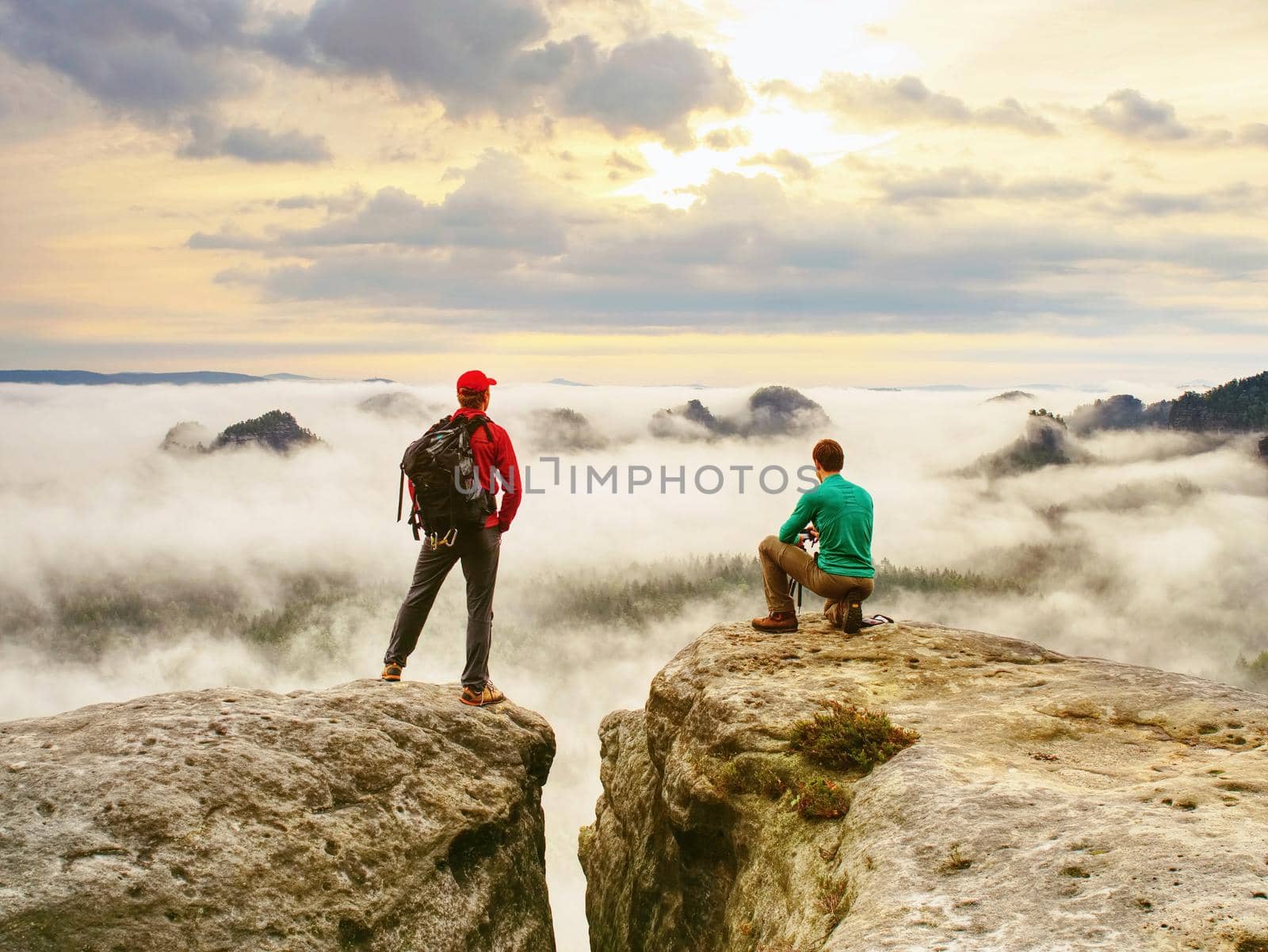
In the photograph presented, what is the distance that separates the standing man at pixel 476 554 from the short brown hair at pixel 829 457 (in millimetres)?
5386

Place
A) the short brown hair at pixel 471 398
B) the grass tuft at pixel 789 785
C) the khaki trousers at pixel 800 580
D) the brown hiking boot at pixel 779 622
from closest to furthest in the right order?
1. the grass tuft at pixel 789 785
2. the short brown hair at pixel 471 398
3. the khaki trousers at pixel 800 580
4. the brown hiking boot at pixel 779 622

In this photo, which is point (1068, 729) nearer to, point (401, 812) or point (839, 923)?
point (839, 923)

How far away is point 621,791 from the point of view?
19.8 metres

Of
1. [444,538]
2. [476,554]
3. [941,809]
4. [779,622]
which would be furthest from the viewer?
[779,622]

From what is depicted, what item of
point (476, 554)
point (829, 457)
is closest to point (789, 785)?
point (829, 457)

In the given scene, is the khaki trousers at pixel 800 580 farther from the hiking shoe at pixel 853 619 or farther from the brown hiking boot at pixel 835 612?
the hiking shoe at pixel 853 619

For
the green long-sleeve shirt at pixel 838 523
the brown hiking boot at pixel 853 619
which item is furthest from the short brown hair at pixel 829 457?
the brown hiking boot at pixel 853 619

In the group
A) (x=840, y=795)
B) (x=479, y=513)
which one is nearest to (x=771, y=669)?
(x=840, y=795)

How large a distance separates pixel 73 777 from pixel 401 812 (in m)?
4.38

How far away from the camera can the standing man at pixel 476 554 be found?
1527cm

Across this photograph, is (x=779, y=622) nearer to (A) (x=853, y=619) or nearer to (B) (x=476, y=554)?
(A) (x=853, y=619)

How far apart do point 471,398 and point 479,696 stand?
5.56 meters

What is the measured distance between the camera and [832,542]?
16.3 meters

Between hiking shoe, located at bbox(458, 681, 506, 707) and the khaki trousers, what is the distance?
17.9 ft
